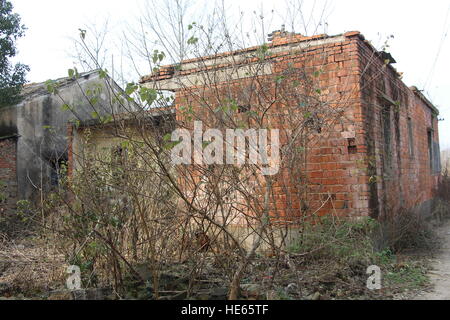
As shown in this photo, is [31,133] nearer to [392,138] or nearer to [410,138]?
[392,138]

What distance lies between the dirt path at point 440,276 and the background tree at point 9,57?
10608mm

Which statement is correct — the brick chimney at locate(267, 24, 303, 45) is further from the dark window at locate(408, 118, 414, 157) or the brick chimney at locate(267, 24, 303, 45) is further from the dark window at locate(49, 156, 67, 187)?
the dark window at locate(408, 118, 414, 157)

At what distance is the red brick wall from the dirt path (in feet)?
33.4

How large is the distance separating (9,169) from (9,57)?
9.83 ft

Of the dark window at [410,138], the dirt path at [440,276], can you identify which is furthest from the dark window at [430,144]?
the dirt path at [440,276]

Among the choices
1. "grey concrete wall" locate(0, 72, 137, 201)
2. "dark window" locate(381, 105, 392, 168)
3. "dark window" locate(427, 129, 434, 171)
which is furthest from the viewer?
"dark window" locate(427, 129, 434, 171)

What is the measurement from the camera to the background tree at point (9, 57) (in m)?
9.96

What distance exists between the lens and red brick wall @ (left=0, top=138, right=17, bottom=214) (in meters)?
10.6

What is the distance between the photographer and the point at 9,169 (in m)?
10.7

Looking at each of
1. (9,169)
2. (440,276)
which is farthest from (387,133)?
(9,169)

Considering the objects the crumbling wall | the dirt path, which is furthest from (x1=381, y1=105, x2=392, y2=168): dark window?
the dirt path
